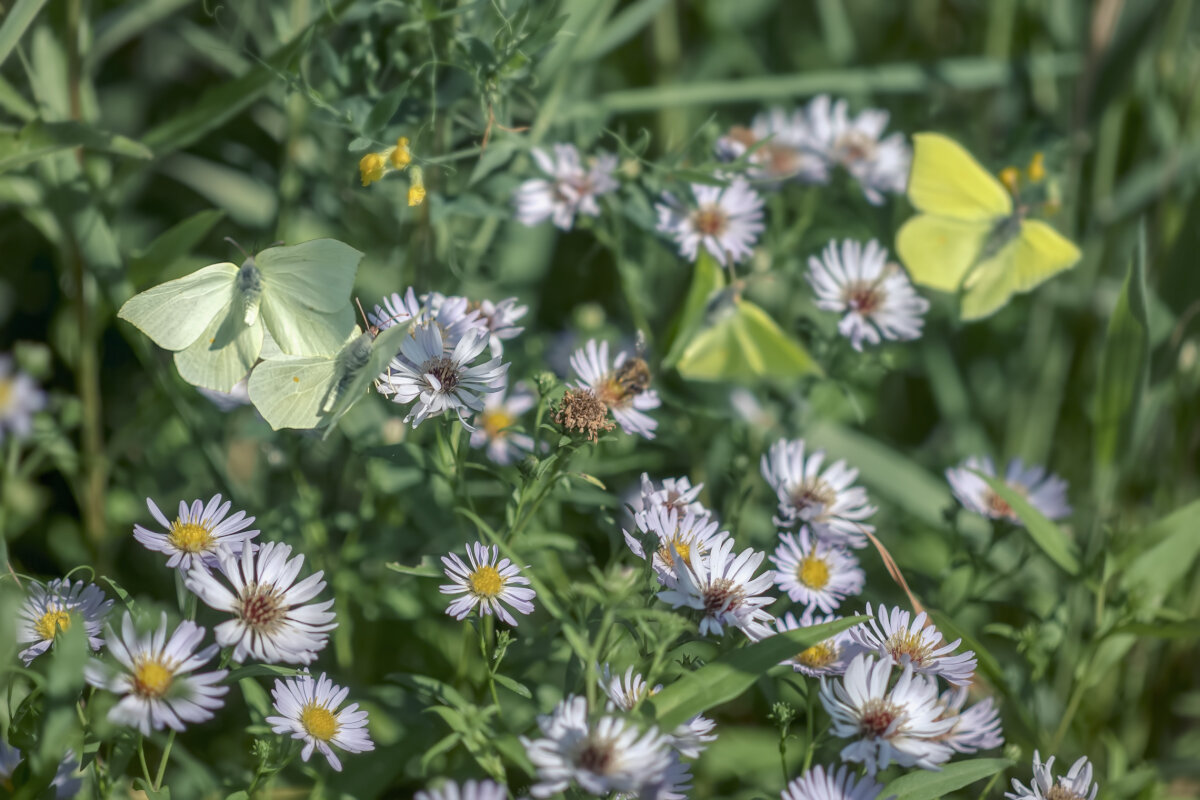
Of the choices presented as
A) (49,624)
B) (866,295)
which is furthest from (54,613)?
(866,295)

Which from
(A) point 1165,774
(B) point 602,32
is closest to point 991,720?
(A) point 1165,774

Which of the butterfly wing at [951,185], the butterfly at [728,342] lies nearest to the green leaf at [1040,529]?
the butterfly at [728,342]

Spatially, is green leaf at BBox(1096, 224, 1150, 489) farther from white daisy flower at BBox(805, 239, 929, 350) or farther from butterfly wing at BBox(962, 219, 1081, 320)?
white daisy flower at BBox(805, 239, 929, 350)

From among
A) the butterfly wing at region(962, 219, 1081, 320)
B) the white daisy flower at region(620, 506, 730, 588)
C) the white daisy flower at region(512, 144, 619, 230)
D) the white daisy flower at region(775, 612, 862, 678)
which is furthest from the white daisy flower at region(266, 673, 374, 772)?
the butterfly wing at region(962, 219, 1081, 320)

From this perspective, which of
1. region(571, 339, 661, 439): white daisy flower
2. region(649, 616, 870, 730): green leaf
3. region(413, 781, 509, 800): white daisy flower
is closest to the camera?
region(413, 781, 509, 800): white daisy flower

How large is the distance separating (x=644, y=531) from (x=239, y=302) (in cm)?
48

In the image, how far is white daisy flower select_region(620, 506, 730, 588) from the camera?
0.99 m

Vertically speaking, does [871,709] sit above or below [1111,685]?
above

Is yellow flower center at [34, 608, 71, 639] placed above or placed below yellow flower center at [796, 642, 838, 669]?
below

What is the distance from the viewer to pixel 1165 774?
1.33 m

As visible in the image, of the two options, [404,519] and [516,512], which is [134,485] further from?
[516,512]

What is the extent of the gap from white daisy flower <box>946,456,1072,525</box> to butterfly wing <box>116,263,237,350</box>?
34.4 inches

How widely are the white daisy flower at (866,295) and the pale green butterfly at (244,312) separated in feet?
2.23

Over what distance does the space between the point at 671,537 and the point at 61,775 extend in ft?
1.90
